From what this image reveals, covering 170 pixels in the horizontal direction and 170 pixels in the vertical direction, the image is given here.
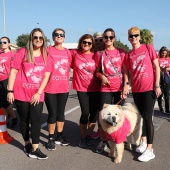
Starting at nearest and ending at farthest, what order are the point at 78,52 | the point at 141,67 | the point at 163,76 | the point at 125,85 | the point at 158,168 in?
the point at 158,168
the point at 141,67
the point at 125,85
the point at 78,52
the point at 163,76

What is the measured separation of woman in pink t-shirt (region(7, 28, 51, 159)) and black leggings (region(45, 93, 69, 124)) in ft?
1.18

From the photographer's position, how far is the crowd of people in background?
4285mm

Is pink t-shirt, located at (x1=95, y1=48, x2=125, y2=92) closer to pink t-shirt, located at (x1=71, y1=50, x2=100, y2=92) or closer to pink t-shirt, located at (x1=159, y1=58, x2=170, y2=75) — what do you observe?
pink t-shirt, located at (x1=71, y1=50, x2=100, y2=92)

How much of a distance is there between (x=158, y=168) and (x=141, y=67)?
1.66 metres

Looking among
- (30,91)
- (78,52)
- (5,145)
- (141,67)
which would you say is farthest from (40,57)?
(5,145)

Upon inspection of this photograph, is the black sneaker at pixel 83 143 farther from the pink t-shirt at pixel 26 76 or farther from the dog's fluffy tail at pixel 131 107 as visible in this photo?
the pink t-shirt at pixel 26 76

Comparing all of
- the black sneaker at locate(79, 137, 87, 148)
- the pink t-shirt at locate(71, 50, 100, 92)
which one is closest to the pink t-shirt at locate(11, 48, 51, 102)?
the pink t-shirt at locate(71, 50, 100, 92)

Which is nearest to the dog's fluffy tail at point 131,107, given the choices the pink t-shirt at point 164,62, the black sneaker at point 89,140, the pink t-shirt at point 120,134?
the pink t-shirt at point 120,134

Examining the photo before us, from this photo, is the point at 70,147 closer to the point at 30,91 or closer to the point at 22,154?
the point at 22,154

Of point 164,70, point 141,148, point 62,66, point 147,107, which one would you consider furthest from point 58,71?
point 164,70

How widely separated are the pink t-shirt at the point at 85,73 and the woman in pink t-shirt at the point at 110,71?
163mm

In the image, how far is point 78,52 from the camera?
5.03m

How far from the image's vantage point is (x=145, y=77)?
4.26m

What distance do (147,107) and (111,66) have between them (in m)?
0.97
